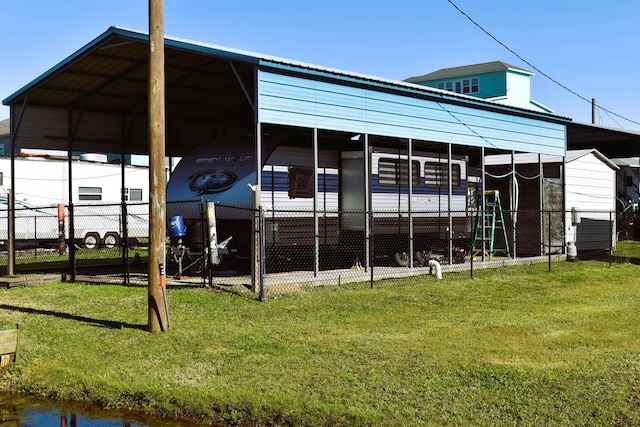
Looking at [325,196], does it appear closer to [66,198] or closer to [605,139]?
[66,198]

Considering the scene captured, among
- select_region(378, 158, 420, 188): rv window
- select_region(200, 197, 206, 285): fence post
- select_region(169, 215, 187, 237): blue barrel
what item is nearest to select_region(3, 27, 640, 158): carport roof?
select_region(378, 158, 420, 188): rv window

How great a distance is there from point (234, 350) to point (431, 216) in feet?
41.8

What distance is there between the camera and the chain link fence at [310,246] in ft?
53.3

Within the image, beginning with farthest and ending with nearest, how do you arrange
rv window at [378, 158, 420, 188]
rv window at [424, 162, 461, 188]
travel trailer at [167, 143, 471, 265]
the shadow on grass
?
rv window at [424, 162, 461, 188], rv window at [378, 158, 420, 188], travel trailer at [167, 143, 471, 265], the shadow on grass

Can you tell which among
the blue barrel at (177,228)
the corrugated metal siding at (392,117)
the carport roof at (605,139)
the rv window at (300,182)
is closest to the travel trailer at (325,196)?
the rv window at (300,182)

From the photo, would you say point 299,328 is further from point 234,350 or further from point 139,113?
point 139,113

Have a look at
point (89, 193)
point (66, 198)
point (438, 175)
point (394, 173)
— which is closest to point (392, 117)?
Answer: point (394, 173)

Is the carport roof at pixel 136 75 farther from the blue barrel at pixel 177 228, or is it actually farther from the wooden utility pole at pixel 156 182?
the wooden utility pole at pixel 156 182

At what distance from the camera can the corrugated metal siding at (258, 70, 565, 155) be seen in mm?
16203

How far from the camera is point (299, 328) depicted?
1133cm

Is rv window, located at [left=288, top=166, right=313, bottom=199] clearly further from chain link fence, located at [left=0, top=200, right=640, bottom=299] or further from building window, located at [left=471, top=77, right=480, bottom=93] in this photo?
building window, located at [left=471, top=77, right=480, bottom=93]

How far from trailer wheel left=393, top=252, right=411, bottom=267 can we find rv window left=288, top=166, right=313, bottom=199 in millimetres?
3865

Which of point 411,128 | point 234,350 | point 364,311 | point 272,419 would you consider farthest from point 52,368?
point 411,128

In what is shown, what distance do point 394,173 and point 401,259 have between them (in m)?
2.67
